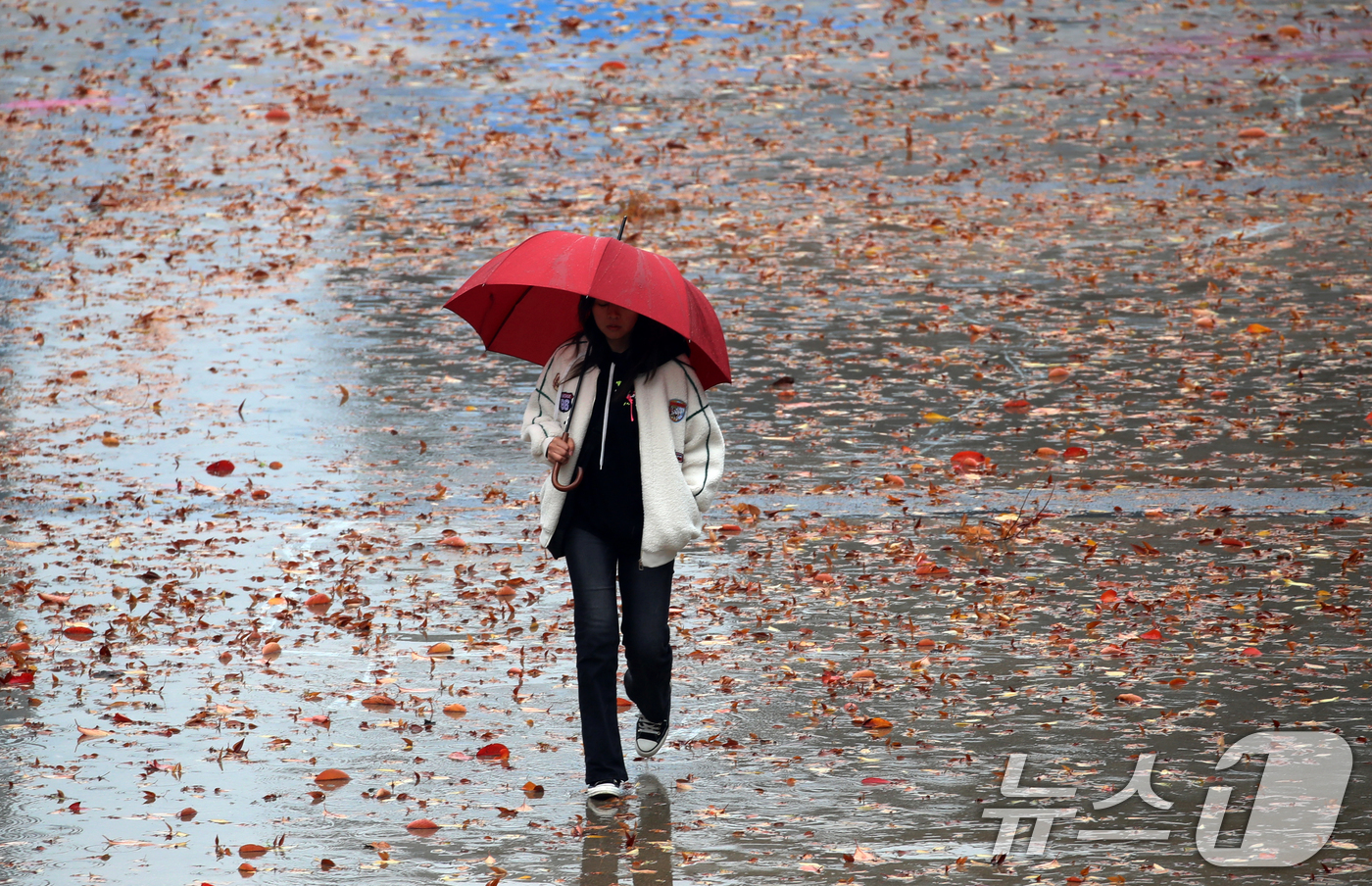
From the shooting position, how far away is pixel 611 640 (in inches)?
198

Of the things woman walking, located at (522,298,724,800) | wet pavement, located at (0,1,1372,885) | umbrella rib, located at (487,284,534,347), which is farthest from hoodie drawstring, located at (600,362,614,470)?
wet pavement, located at (0,1,1372,885)

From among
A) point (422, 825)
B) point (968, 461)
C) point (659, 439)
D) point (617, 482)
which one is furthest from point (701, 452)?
point (968, 461)

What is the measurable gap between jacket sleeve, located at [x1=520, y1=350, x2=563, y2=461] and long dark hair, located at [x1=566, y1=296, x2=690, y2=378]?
10cm

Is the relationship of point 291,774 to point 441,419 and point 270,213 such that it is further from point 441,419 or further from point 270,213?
point 270,213

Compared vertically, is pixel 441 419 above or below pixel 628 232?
below

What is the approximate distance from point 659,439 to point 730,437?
411cm

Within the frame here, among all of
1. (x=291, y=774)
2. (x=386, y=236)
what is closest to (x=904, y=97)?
(x=386, y=236)

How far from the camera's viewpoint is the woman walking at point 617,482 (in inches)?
197

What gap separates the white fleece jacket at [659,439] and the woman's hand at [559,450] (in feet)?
0.11

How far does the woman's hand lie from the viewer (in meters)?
4.99

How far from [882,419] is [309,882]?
559 cm

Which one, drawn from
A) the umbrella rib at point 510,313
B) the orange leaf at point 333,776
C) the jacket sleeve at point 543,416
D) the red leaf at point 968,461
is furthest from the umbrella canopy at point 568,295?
the red leaf at point 968,461

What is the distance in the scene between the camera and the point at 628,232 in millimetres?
13062

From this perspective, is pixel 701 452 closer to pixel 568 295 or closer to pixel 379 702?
pixel 568 295
